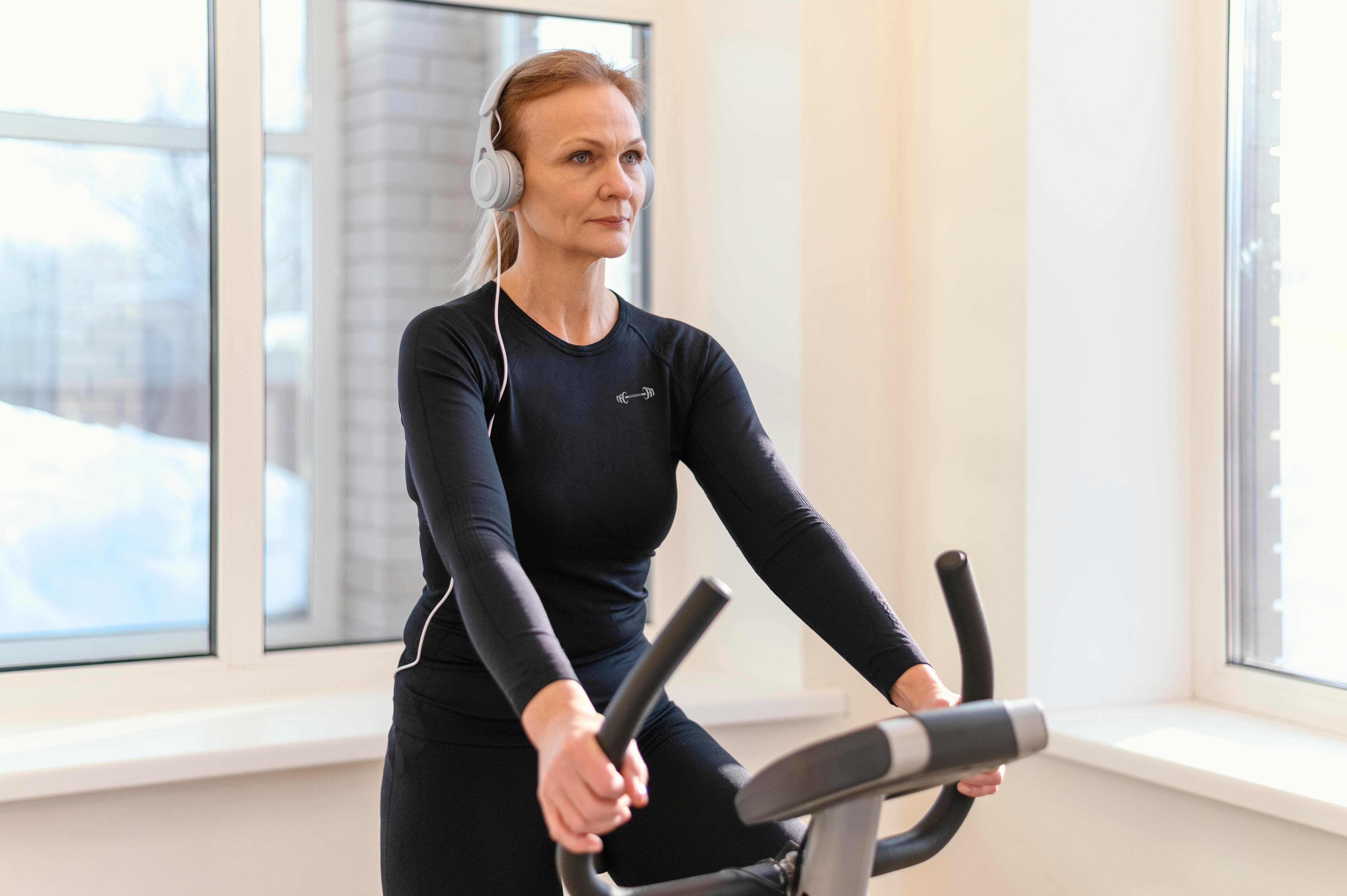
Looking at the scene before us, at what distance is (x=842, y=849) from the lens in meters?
1.00

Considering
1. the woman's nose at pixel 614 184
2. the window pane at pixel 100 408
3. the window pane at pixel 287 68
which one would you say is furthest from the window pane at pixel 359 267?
the woman's nose at pixel 614 184

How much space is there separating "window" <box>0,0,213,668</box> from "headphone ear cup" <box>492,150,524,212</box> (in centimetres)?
108

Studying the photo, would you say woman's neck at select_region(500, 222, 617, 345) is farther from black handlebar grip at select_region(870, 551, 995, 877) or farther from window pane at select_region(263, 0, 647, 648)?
window pane at select_region(263, 0, 647, 648)

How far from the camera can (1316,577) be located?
192 cm

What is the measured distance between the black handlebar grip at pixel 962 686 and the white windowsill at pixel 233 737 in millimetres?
1033

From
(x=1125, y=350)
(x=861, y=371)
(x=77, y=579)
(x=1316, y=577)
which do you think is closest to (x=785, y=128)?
(x=861, y=371)

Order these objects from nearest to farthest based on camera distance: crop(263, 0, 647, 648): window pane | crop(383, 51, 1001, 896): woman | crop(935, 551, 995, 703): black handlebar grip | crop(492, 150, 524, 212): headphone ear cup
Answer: crop(935, 551, 995, 703): black handlebar grip < crop(383, 51, 1001, 896): woman < crop(492, 150, 524, 212): headphone ear cup < crop(263, 0, 647, 648): window pane

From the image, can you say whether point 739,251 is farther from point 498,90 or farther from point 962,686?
point 962,686

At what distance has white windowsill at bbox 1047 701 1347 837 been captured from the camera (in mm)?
1575

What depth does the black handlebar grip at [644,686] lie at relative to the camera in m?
0.81

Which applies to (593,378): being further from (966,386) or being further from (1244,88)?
(1244,88)

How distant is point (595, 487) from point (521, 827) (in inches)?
16.1

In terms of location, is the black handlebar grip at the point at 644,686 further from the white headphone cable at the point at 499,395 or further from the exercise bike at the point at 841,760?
the white headphone cable at the point at 499,395

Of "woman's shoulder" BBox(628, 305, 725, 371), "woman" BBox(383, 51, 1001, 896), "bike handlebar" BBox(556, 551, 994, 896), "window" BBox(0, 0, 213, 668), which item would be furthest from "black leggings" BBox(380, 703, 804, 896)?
"window" BBox(0, 0, 213, 668)
